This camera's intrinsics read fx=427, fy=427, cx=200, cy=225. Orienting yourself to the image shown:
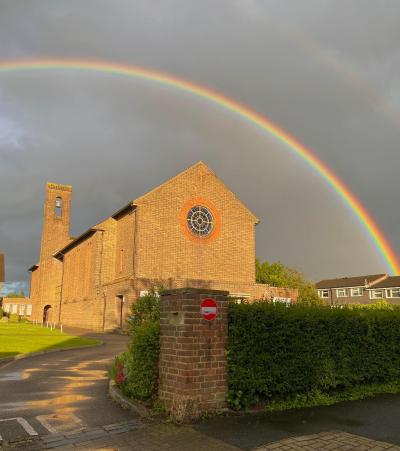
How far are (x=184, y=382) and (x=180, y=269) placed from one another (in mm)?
28266

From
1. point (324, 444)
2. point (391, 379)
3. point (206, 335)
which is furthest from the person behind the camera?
point (391, 379)

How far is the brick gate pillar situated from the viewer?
713 centimetres

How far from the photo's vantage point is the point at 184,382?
7.10m

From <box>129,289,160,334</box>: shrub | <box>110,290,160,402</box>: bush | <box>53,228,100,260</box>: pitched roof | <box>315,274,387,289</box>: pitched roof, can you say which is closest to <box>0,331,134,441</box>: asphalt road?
<box>110,290,160,402</box>: bush

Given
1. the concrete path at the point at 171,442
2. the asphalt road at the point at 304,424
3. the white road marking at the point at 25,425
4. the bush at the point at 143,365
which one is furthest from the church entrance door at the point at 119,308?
the concrete path at the point at 171,442

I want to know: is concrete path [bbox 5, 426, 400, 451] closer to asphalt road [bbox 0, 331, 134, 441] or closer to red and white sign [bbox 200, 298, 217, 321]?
asphalt road [bbox 0, 331, 134, 441]

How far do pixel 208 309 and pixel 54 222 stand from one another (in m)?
60.3

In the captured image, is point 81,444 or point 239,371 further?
point 239,371

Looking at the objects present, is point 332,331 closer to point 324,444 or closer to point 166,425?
point 324,444

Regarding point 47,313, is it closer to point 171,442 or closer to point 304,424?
point 304,424

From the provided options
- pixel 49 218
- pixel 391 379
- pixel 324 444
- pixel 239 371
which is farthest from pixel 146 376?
pixel 49 218

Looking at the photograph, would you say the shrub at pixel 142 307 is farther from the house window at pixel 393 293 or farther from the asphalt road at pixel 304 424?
the house window at pixel 393 293

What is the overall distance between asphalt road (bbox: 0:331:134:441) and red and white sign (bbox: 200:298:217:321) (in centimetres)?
218

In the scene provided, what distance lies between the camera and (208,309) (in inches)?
300
